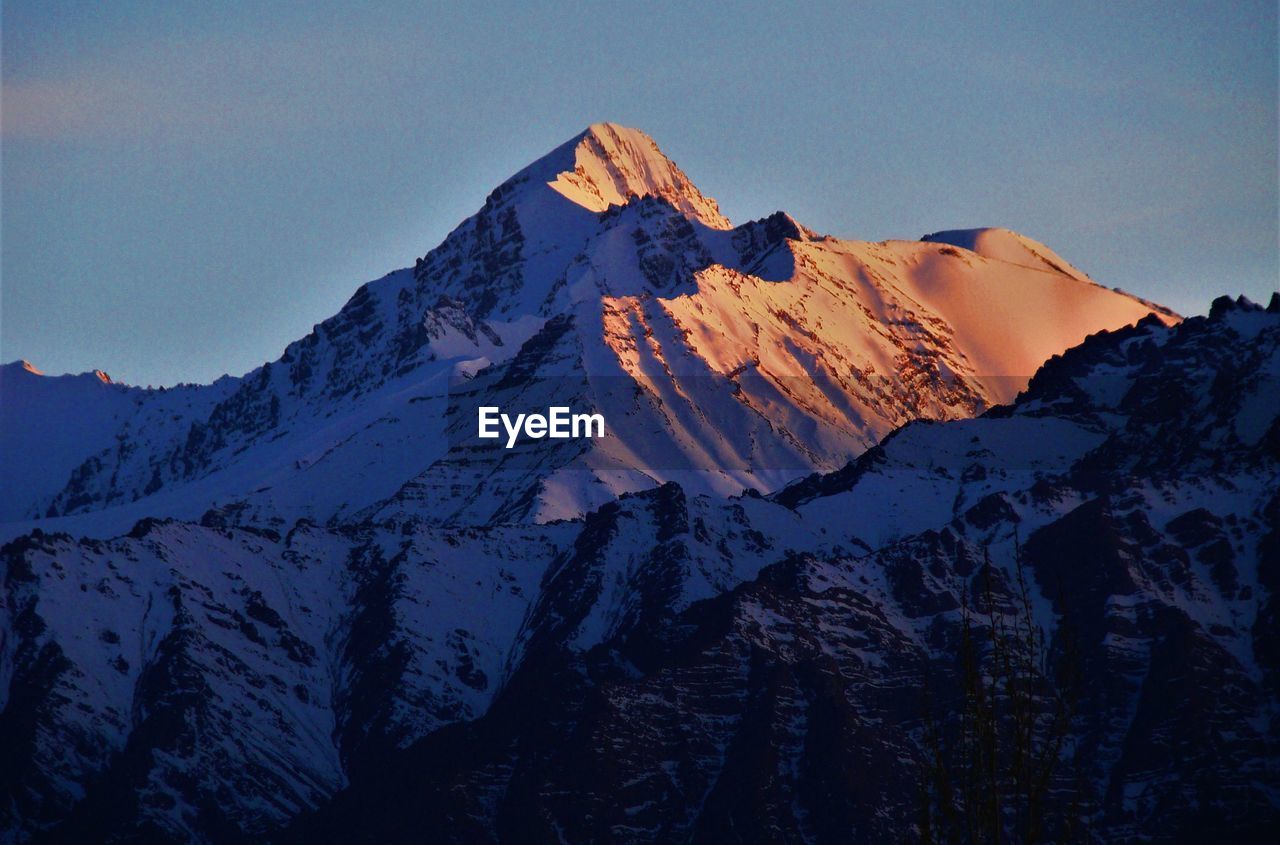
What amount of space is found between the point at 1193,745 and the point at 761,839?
1141 inches

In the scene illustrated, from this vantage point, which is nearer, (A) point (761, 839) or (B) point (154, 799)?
(A) point (761, 839)

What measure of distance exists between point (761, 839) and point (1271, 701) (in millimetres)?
37536

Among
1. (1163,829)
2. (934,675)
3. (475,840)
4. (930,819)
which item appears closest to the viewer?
(930,819)

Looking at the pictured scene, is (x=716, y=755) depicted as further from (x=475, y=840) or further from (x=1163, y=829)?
(x=1163, y=829)

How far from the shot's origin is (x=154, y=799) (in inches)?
7781

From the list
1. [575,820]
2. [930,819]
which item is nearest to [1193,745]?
[575,820]

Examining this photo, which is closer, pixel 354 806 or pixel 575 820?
pixel 575 820

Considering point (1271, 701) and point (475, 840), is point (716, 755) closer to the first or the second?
point (475, 840)

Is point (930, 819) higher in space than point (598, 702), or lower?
lower

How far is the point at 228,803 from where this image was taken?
654 ft

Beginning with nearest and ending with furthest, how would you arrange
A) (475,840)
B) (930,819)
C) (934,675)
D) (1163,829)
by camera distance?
(930,819) < (1163,829) < (475,840) < (934,675)

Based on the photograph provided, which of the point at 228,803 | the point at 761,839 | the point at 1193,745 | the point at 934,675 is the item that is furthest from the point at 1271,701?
the point at 228,803

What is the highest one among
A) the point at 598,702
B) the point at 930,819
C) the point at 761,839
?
the point at 598,702

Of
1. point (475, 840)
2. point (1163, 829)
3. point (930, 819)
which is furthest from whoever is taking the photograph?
point (475, 840)
